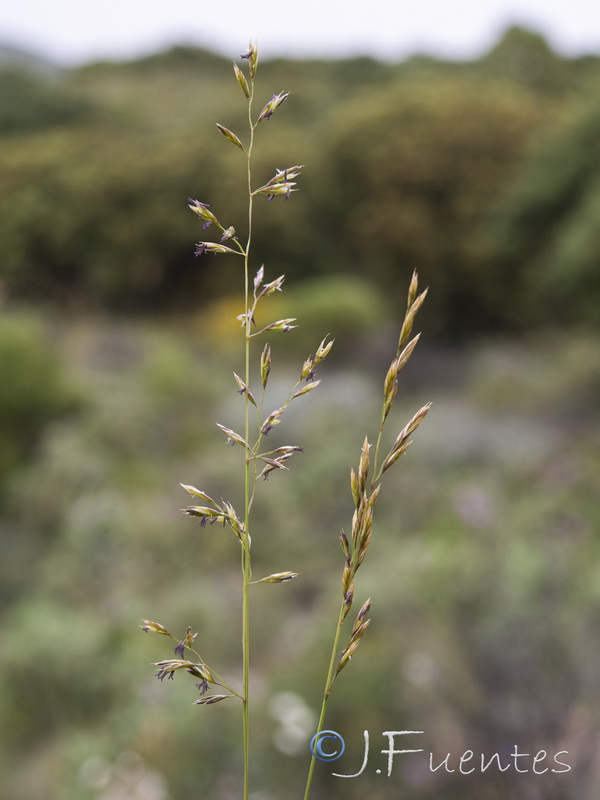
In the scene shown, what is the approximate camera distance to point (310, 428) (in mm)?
7809

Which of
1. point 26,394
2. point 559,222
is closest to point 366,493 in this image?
point 26,394

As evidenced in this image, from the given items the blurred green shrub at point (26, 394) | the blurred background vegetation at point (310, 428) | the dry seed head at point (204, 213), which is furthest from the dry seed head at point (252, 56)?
the blurred green shrub at point (26, 394)

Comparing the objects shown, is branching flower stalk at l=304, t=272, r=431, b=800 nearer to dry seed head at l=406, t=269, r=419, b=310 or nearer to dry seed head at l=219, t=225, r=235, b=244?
dry seed head at l=406, t=269, r=419, b=310

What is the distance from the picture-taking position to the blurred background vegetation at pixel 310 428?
2.99 metres

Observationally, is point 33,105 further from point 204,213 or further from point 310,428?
point 204,213

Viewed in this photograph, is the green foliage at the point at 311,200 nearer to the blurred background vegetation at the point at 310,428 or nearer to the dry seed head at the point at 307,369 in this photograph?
the blurred background vegetation at the point at 310,428

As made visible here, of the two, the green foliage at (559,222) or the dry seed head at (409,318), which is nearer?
the dry seed head at (409,318)

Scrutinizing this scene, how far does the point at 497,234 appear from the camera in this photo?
12.2 meters

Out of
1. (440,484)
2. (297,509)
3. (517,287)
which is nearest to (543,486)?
(440,484)

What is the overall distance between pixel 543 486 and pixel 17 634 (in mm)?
3873

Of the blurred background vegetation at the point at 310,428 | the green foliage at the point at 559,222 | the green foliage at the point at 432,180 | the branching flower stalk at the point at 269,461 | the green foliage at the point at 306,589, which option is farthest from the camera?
the green foliage at the point at 432,180

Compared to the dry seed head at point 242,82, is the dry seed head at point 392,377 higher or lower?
lower

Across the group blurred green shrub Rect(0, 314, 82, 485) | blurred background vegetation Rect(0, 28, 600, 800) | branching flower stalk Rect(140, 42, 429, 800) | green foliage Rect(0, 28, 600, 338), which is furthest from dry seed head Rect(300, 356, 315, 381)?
green foliage Rect(0, 28, 600, 338)

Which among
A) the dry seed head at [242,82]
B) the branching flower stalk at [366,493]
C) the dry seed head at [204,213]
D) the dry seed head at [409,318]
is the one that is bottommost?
the branching flower stalk at [366,493]
